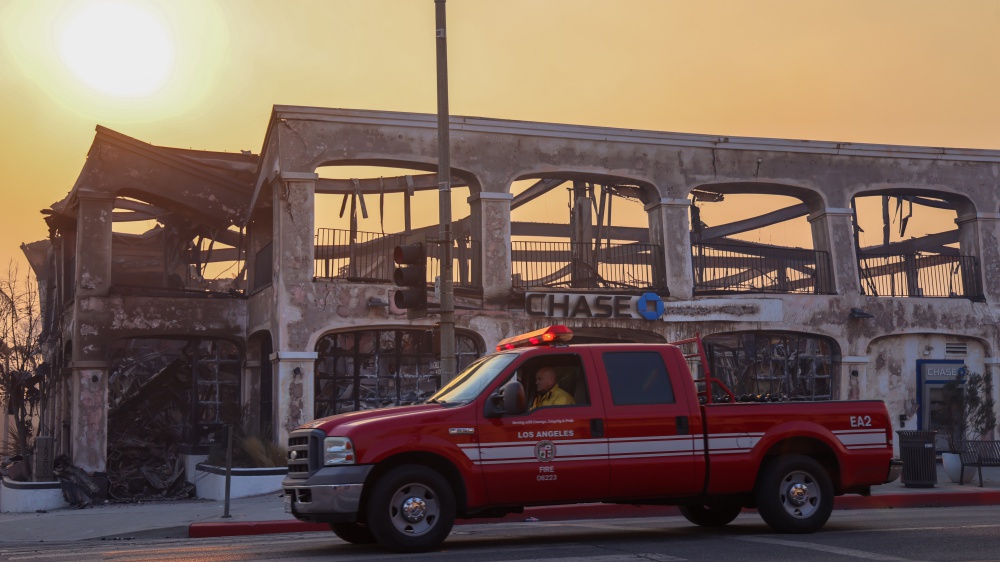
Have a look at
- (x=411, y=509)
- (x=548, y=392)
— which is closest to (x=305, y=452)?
(x=411, y=509)

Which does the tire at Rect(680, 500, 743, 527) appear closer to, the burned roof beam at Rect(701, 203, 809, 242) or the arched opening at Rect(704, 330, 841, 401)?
the arched opening at Rect(704, 330, 841, 401)

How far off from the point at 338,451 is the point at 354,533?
1586 millimetres

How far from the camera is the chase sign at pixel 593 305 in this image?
25703 millimetres

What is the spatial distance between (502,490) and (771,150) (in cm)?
1900

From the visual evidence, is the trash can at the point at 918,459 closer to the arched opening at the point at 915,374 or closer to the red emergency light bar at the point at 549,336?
the arched opening at the point at 915,374

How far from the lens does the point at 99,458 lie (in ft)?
86.7

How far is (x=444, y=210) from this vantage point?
638 inches

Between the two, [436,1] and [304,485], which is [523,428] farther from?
[436,1]

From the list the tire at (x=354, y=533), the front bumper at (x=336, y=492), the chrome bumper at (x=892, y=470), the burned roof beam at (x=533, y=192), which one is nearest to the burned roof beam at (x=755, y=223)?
the burned roof beam at (x=533, y=192)

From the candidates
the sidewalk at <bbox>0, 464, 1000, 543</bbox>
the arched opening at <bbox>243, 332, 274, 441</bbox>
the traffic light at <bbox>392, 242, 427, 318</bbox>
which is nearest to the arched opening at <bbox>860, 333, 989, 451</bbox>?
the sidewalk at <bbox>0, 464, 1000, 543</bbox>

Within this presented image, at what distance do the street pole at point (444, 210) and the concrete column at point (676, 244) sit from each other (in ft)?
36.3

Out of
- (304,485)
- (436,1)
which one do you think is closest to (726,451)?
(304,485)

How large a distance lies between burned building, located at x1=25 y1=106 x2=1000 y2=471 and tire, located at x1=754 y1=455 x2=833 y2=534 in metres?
14.0

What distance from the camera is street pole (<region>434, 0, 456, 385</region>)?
620 inches
